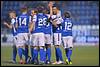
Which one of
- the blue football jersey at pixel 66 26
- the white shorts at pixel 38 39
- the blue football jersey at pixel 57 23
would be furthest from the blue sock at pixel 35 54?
the blue football jersey at pixel 66 26

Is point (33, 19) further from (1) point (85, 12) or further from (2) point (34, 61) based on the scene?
(1) point (85, 12)

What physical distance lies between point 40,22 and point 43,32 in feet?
0.81

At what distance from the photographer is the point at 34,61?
8.59 m

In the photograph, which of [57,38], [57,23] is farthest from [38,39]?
[57,23]

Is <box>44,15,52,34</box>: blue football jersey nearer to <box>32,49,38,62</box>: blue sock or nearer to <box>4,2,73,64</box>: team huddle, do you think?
<box>4,2,73,64</box>: team huddle

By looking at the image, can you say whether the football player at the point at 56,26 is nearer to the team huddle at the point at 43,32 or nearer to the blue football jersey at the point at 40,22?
the team huddle at the point at 43,32

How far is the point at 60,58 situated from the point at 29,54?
783 millimetres

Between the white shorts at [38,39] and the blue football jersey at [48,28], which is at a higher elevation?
the blue football jersey at [48,28]

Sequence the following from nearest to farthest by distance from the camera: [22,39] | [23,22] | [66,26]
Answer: [66,26] < [23,22] < [22,39]

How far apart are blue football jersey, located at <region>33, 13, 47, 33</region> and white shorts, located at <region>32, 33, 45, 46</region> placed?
0.32 ft

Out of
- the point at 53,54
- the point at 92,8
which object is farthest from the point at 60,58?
the point at 92,8

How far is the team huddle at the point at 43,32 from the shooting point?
8.41m

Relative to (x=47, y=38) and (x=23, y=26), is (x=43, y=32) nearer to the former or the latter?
(x=47, y=38)

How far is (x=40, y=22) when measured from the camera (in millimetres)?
8430
